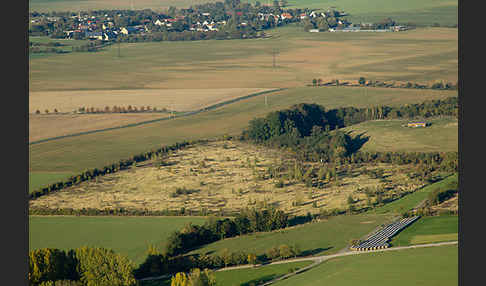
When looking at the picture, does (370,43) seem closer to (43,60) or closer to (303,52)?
(303,52)

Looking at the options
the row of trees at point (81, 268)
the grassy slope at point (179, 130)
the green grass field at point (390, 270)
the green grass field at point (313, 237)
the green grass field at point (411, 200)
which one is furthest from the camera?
the grassy slope at point (179, 130)

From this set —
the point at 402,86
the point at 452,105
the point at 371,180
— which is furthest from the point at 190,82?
the point at 371,180

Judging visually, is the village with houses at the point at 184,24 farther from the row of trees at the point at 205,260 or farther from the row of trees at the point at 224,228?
the row of trees at the point at 205,260

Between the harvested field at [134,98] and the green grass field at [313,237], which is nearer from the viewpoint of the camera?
the green grass field at [313,237]

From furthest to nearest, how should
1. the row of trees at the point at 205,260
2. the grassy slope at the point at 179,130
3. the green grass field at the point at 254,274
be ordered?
the grassy slope at the point at 179,130 → the row of trees at the point at 205,260 → the green grass field at the point at 254,274

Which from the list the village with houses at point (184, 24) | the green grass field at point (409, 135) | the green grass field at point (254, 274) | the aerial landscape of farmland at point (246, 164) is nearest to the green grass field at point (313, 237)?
the aerial landscape of farmland at point (246, 164)

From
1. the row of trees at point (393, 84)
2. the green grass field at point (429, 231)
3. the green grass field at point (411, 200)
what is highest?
the row of trees at point (393, 84)

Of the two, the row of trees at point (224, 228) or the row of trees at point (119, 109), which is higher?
the row of trees at point (119, 109)
